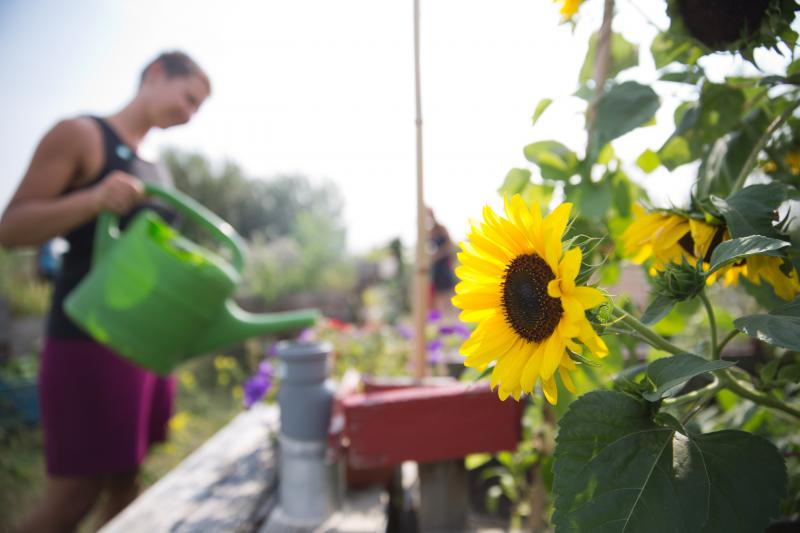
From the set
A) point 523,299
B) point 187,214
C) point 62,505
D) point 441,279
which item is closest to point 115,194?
point 187,214

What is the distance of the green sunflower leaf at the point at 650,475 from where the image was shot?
1.28 feet

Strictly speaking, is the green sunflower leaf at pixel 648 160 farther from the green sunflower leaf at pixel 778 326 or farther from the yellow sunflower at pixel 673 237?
the green sunflower leaf at pixel 778 326

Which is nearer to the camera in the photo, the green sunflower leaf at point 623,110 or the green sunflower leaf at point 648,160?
the green sunflower leaf at point 623,110

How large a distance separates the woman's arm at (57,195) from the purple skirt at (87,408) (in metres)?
0.29

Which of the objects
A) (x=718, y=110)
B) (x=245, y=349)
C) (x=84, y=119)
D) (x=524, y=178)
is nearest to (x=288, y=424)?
(x=524, y=178)

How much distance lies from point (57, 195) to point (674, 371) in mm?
1471

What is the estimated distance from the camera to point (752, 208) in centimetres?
44

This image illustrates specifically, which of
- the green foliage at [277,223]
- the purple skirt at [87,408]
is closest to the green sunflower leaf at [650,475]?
the purple skirt at [87,408]

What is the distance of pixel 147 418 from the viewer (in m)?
1.52

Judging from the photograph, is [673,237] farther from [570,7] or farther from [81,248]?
[81,248]

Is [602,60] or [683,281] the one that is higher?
[602,60]

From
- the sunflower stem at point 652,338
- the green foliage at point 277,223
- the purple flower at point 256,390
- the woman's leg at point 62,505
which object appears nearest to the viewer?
the sunflower stem at point 652,338

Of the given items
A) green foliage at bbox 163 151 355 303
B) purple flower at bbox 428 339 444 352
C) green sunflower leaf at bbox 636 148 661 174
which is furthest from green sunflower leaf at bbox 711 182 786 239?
green foliage at bbox 163 151 355 303

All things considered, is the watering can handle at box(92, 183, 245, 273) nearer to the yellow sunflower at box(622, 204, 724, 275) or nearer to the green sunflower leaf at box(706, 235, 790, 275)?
the yellow sunflower at box(622, 204, 724, 275)
